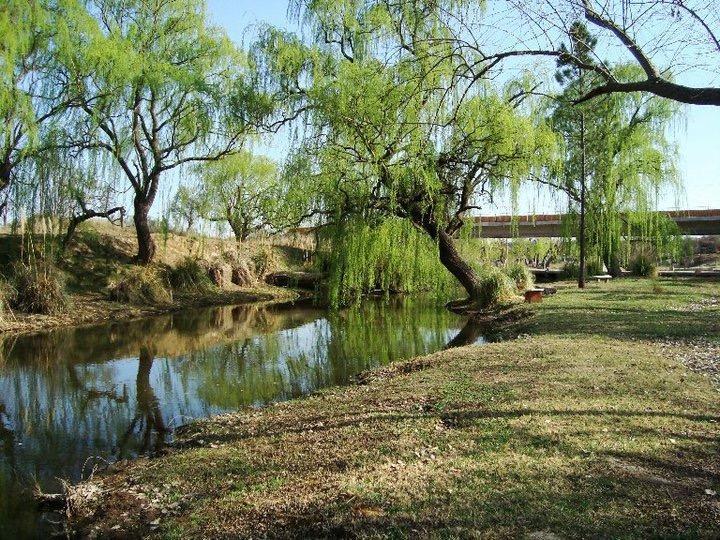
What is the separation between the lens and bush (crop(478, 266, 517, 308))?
20.8 meters

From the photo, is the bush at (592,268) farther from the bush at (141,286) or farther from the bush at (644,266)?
the bush at (141,286)

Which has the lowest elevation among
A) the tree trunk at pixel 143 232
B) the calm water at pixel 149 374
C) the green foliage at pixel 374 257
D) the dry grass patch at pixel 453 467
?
the calm water at pixel 149 374

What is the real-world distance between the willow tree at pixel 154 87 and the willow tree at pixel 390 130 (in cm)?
472

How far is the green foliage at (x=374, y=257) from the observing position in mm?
16328

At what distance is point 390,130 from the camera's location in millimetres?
15578

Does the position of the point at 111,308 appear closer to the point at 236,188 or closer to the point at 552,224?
the point at 236,188

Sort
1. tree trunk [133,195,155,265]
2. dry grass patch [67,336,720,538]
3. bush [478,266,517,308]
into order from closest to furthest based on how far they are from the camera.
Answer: dry grass patch [67,336,720,538] → bush [478,266,517,308] → tree trunk [133,195,155,265]

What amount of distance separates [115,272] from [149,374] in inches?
576

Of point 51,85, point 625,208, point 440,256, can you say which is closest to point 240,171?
point 51,85

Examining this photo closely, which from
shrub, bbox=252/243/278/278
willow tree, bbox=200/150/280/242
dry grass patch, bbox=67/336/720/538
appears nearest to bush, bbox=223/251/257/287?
shrub, bbox=252/243/278/278

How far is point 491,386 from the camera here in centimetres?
772

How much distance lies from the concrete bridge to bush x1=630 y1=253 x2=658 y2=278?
8.69 ft

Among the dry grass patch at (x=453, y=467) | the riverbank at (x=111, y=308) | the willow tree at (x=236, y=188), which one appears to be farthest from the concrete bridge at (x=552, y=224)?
the dry grass patch at (x=453, y=467)

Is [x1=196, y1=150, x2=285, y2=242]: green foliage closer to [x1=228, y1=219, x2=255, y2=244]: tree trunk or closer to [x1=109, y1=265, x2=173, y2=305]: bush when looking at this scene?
[x1=228, y1=219, x2=255, y2=244]: tree trunk
